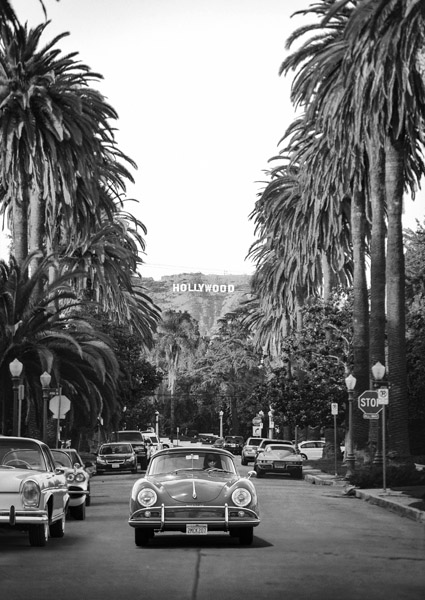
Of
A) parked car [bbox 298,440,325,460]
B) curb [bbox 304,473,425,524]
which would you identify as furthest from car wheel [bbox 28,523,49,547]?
parked car [bbox 298,440,325,460]

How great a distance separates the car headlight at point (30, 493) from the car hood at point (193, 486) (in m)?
1.81

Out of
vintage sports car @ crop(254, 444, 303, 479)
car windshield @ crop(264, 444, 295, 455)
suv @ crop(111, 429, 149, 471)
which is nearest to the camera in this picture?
vintage sports car @ crop(254, 444, 303, 479)

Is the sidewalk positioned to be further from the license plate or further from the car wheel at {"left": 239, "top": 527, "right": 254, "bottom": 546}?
the license plate

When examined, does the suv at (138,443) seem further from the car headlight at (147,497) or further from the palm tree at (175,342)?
the palm tree at (175,342)

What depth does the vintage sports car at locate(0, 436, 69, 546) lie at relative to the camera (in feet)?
51.8

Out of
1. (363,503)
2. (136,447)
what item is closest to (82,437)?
(136,447)

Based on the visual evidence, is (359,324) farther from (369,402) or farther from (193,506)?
(193,506)

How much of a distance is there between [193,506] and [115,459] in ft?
115

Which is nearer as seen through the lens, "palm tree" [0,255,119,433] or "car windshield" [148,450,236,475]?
"car windshield" [148,450,236,475]

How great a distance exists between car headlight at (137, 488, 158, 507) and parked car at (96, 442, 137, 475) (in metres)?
34.6

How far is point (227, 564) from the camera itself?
46.2 ft

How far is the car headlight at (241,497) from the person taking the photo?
16422 mm

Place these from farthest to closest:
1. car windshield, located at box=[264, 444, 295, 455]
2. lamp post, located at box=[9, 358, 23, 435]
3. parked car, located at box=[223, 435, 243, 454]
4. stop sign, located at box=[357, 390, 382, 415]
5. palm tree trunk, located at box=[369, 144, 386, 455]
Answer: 1. parked car, located at box=[223, 435, 243, 454]
2. car windshield, located at box=[264, 444, 295, 455]
3. palm tree trunk, located at box=[369, 144, 386, 455]
4. lamp post, located at box=[9, 358, 23, 435]
5. stop sign, located at box=[357, 390, 382, 415]

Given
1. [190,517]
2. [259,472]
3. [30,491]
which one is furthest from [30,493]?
[259,472]
